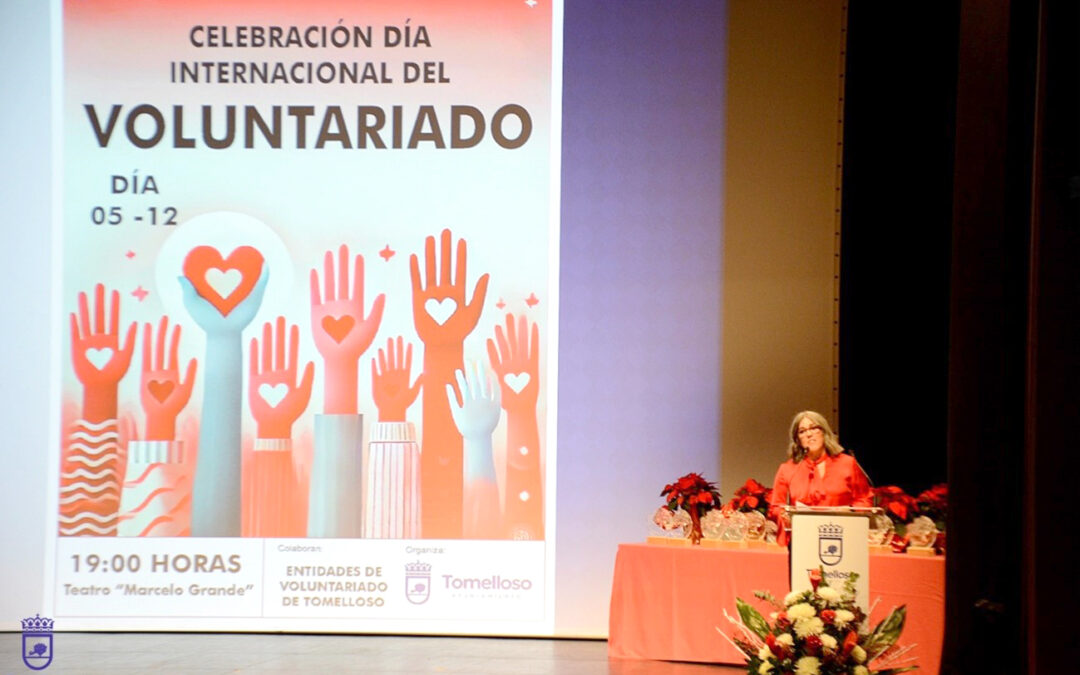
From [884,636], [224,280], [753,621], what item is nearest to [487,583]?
[224,280]

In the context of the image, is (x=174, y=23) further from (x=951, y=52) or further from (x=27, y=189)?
(x=951, y=52)

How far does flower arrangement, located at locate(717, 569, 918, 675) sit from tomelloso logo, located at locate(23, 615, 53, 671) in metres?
3.42

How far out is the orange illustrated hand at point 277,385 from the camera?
6.64 metres

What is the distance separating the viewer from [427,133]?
677cm

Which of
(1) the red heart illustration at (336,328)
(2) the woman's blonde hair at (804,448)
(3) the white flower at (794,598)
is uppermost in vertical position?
(1) the red heart illustration at (336,328)

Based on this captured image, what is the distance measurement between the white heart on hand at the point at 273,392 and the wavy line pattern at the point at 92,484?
0.82 m

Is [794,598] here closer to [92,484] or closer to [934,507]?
[934,507]

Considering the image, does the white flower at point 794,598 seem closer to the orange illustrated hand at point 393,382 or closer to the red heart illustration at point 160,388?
the orange illustrated hand at point 393,382

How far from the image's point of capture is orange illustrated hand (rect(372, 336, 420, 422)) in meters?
6.64

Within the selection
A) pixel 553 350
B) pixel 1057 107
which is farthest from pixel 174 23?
pixel 1057 107

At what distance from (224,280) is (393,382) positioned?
42.9 inches

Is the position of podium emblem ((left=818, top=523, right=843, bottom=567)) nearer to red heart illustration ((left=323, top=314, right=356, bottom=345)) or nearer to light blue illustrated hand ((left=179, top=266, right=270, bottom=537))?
red heart illustration ((left=323, top=314, right=356, bottom=345))

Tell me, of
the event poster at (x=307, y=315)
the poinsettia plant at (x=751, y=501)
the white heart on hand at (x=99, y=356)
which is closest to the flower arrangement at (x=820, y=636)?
the poinsettia plant at (x=751, y=501)

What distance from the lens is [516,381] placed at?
6668mm
